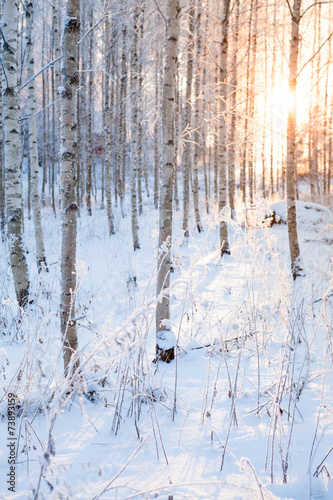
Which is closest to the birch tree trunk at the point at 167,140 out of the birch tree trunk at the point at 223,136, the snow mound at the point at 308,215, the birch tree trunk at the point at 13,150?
the birch tree trunk at the point at 13,150

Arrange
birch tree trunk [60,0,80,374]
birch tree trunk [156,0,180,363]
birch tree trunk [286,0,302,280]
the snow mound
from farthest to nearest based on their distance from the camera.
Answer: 1. the snow mound
2. birch tree trunk [286,0,302,280]
3. birch tree trunk [156,0,180,363]
4. birch tree trunk [60,0,80,374]

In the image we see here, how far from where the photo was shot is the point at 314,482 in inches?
53.4

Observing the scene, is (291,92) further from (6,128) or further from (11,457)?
(11,457)

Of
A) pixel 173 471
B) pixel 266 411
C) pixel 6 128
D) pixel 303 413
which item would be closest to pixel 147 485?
pixel 173 471

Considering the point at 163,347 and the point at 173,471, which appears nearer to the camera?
the point at 173,471

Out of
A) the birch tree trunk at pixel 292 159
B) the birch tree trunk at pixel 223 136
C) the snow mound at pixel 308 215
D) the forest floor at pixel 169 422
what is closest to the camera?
the forest floor at pixel 169 422

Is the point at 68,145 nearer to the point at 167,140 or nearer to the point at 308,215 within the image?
the point at 167,140

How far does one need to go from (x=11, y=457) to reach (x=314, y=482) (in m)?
1.36

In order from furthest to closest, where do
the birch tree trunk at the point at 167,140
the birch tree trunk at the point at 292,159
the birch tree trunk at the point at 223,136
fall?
1. the birch tree trunk at the point at 223,136
2. the birch tree trunk at the point at 292,159
3. the birch tree trunk at the point at 167,140

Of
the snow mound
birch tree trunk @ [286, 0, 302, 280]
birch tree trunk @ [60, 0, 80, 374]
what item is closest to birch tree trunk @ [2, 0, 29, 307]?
birch tree trunk @ [60, 0, 80, 374]

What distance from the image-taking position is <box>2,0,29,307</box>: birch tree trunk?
437 centimetres

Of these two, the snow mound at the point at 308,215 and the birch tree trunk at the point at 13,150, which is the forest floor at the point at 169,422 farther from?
the snow mound at the point at 308,215

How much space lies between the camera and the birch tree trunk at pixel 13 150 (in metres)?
4.37

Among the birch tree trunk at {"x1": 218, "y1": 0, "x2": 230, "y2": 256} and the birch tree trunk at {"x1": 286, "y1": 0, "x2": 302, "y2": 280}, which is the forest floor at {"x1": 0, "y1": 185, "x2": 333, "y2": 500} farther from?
the birch tree trunk at {"x1": 218, "y1": 0, "x2": 230, "y2": 256}
